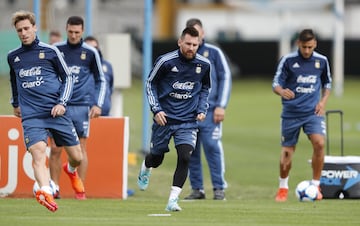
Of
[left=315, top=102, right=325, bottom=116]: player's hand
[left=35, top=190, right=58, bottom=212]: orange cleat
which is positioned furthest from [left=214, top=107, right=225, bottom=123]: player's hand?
[left=35, top=190, right=58, bottom=212]: orange cleat

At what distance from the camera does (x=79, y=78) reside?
1599 cm

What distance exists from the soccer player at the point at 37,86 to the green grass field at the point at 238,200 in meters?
0.83

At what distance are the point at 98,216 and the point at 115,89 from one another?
10277 millimetres

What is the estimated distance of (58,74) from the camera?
13.9 metres

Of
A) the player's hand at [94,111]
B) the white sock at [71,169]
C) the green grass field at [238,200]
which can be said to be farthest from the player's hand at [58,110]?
the player's hand at [94,111]

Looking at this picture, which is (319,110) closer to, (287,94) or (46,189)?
(287,94)

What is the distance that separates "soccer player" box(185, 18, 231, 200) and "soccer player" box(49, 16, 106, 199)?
1.61 meters

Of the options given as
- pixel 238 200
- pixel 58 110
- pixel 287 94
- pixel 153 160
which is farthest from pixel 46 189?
pixel 287 94

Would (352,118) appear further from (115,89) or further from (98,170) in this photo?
(98,170)

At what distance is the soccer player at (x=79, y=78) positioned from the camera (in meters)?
15.9

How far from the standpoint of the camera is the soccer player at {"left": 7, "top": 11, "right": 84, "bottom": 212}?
44.3 ft

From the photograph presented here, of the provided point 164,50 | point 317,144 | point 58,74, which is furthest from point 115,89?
point 164,50

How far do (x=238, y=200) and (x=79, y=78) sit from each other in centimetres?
262

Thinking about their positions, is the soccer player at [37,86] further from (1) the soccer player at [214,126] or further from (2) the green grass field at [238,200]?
(1) the soccer player at [214,126]
